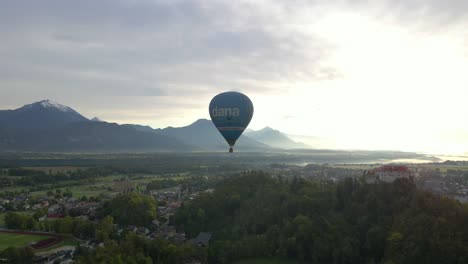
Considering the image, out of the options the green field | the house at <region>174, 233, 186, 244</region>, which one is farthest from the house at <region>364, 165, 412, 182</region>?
the green field

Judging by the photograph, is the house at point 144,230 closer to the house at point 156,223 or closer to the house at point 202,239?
the house at point 156,223

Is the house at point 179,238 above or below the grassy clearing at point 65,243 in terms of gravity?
above

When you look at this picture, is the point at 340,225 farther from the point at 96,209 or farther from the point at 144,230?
the point at 96,209

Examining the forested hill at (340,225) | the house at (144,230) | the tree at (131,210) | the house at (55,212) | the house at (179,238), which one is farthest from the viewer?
the house at (55,212)

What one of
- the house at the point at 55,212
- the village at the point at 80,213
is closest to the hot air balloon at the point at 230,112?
the village at the point at 80,213

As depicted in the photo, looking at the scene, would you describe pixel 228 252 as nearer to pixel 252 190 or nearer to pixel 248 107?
pixel 248 107

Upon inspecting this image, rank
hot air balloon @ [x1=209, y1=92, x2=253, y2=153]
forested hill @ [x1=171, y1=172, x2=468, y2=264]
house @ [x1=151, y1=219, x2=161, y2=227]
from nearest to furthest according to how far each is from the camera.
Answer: forested hill @ [x1=171, y1=172, x2=468, y2=264]
hot air balloon @ [x1=209, y1=92, x2=253, y2=153]
house @ [x1=151, y1=219, x2=161, y2=227]

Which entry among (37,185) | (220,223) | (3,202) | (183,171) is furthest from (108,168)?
(220,223)

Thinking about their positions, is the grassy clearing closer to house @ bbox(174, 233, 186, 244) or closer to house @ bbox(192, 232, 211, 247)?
house @ bbox(174, 233, 186, 244)

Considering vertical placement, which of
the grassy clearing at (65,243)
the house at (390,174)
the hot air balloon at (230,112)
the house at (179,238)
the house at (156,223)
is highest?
the hot air balloon at (230,112)
